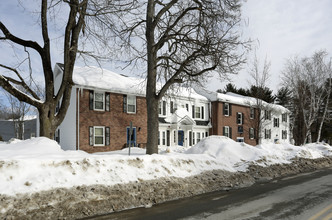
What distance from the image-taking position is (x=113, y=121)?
23.8 meters

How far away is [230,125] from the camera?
116ft

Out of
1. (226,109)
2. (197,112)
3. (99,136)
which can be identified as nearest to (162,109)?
(197,112)

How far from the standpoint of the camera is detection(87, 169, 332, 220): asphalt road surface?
6.22m

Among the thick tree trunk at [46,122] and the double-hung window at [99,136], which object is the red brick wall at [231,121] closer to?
the double-hung window at [99,136]

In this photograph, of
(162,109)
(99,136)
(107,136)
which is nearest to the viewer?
(99,136)

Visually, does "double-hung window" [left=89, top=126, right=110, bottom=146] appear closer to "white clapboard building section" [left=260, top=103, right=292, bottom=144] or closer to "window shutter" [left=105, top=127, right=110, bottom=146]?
"window shutter" [left=105, top=127, right=110, bottom=146]

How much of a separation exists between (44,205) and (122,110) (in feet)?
61.2

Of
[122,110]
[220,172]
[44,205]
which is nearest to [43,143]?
[44,205]

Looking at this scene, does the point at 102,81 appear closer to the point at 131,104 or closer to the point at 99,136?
the point at 131,104

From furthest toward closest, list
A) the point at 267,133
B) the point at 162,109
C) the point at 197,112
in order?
the point at 267,133
the point at 197,112
the point at 162,109

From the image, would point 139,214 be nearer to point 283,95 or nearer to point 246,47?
point 246,47

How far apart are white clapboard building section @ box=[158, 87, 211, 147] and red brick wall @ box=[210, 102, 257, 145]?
0.82 meters

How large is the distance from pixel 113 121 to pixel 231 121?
1715cm

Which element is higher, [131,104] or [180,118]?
[131,104]
